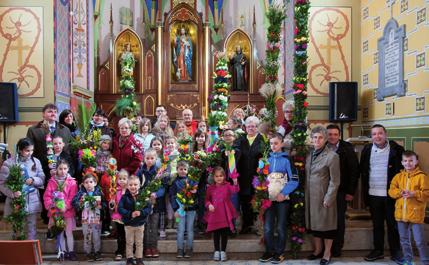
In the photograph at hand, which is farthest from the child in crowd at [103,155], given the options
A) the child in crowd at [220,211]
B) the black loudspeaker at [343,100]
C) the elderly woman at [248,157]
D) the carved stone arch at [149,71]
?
the carved stone arch at [149,71]

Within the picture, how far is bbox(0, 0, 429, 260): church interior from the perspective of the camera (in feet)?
21.9

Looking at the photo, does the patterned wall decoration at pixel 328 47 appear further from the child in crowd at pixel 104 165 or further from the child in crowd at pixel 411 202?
the child in crowd at pixel 104 165

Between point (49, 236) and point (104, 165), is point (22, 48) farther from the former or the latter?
point (49, 236)

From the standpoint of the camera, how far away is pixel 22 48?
816 cm

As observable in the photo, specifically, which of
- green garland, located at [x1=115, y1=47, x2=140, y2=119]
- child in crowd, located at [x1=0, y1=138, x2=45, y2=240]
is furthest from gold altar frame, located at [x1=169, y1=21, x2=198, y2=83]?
child in crowd, located at [x1=0, y1=138, x2=45, y2=240]

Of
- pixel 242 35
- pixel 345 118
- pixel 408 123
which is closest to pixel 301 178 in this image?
pixel 408 123

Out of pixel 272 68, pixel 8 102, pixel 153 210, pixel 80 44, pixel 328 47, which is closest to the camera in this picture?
pixel 153 210

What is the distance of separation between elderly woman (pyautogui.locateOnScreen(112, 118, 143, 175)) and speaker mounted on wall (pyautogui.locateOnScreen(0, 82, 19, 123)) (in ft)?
9.25

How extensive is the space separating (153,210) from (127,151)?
920 mm

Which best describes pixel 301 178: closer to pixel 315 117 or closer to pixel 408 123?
pixel 408 123

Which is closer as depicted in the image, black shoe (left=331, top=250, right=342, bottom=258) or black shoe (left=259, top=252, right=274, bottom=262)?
black shoe (left=259, top=252, right=274, bottom=262)

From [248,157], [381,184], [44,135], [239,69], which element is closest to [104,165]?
[44,135]

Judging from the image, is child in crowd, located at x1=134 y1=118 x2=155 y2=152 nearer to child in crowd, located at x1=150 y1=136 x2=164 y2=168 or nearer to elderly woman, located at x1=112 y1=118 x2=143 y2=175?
elderly woman, located at x1=112 y1=118 x2=143 y2=175

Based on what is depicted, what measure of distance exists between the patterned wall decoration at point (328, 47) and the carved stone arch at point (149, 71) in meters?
5.59
